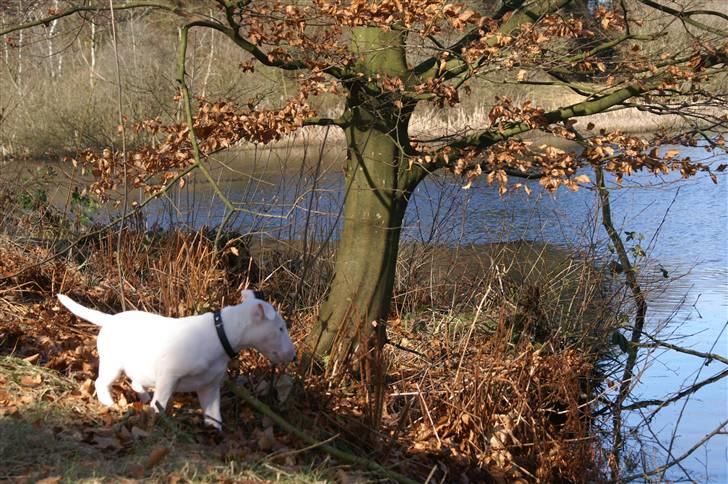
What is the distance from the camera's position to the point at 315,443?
16.6 feet

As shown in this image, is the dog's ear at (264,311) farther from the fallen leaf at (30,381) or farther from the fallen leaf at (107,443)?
the fallen leaf at (30,381)

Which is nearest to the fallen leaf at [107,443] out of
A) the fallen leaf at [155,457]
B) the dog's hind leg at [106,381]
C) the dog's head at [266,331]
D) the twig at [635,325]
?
the fallen leaf at [155,457]

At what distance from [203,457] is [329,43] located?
3.25 metres

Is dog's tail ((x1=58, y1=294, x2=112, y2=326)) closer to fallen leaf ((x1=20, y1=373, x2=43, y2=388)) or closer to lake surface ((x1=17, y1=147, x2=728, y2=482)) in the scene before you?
fallen leaf ((x1=20, y1=373, x2=43, y2=388))

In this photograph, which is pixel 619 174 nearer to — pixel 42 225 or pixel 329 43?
pixel 329 43

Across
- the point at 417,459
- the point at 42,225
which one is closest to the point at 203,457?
the point at 417,459

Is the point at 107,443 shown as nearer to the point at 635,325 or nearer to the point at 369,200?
the point at 369,200

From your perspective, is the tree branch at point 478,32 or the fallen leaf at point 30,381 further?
the tree branch at point 478,32

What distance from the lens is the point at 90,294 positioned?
8.02 m

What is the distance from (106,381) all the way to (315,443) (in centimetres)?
120

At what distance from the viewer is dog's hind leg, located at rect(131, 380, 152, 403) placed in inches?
204

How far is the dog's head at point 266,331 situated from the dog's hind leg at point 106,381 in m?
0.85

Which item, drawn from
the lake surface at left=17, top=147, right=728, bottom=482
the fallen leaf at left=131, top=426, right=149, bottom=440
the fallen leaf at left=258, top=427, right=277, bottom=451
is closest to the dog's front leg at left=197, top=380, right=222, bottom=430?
the fallen leaf at left=258, top=427, right=277, bottom=451

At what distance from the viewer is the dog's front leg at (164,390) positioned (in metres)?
4.84
